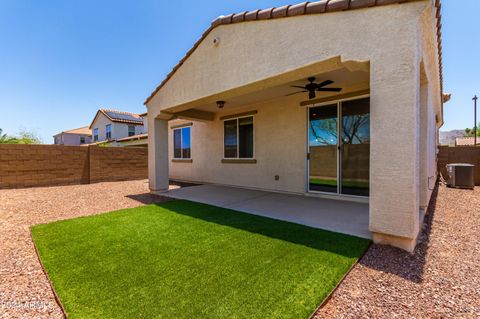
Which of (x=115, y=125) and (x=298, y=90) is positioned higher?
(x=115, y=125)

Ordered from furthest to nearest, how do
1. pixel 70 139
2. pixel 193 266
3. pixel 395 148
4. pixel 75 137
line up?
pixel 75 137 < pixel 70 139 < pixel 395 148 < pixel 193 266

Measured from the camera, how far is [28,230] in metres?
4.43

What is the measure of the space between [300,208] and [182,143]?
860cm

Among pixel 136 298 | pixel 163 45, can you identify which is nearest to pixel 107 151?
pixel 163 45

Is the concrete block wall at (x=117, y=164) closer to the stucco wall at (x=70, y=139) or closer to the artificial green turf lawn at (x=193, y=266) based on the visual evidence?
the artificial green turf lawn at (x=193, y=266)

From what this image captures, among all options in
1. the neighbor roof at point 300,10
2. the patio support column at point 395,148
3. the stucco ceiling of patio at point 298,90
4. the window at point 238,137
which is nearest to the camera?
the patio support column at point 395,148

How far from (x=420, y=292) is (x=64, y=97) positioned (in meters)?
32.1

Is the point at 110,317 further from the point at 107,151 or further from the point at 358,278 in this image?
the point at 107,151

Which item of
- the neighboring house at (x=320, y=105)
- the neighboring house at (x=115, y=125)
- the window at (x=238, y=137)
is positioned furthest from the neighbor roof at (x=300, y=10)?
the neighboring house at (x=115, y=125)

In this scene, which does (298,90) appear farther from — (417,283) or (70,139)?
(70,139)

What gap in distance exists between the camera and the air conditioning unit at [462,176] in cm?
918

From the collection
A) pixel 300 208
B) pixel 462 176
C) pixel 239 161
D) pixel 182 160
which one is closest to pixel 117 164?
pixel 182 160

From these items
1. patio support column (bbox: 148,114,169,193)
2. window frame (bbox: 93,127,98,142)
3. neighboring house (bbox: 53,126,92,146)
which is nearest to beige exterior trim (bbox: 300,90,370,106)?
patio support column (bbox: 148,114,169,193)

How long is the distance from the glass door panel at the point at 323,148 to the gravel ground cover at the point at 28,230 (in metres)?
5.34
